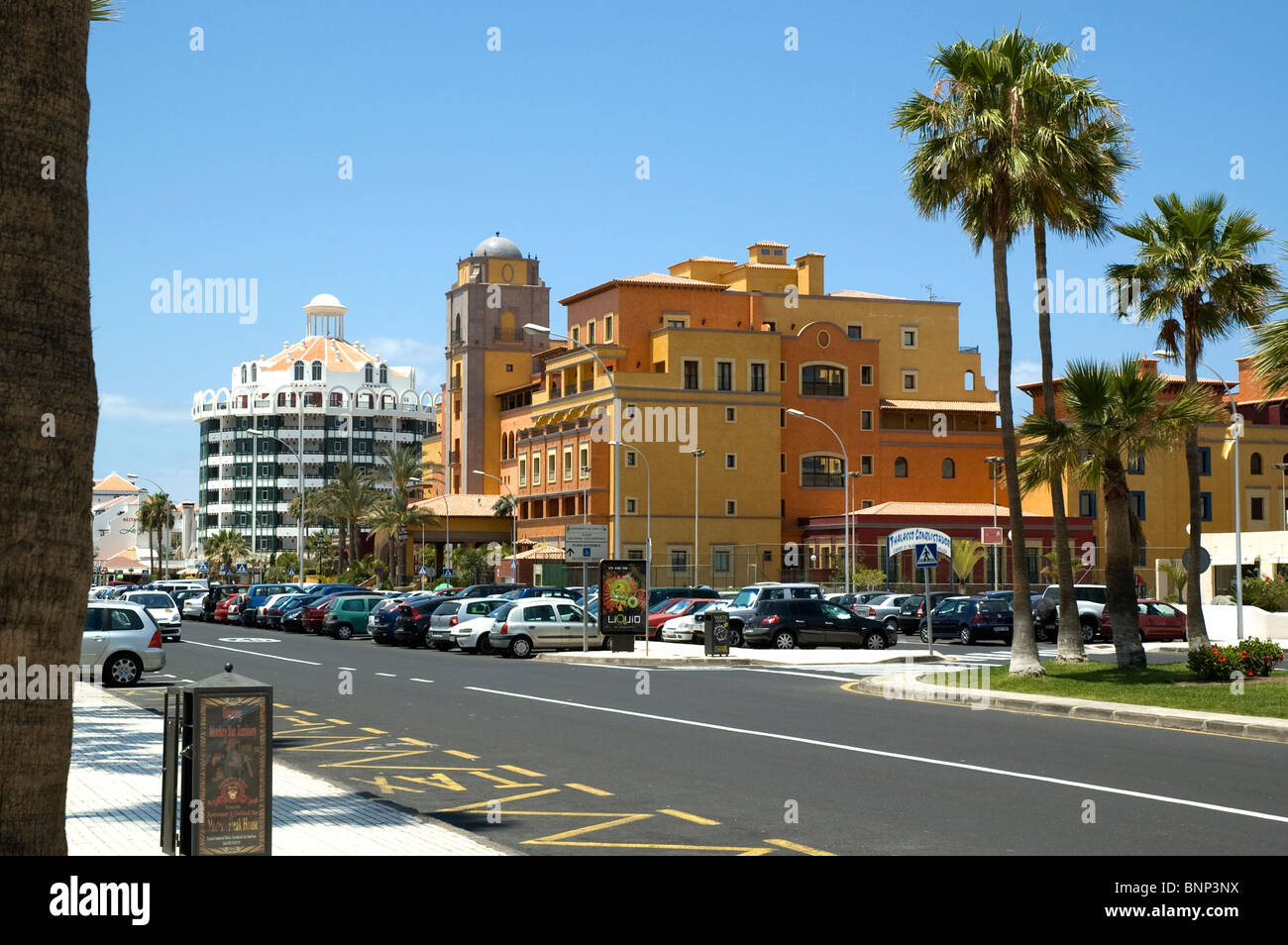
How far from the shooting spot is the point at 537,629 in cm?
3769

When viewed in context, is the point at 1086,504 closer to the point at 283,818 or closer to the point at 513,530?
the point at 513,530

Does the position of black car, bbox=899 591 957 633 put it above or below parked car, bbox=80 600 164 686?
below

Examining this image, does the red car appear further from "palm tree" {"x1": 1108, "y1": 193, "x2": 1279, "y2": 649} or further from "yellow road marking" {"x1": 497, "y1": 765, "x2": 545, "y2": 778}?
"yellow road marking" {"x1": 497, "y1": 765, "x2": 545, "y2": 778}

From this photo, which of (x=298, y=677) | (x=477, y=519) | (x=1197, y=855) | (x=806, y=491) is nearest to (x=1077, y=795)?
(x=1197, y=855)

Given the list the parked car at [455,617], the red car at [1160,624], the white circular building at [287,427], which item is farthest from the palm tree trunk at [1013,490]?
the white circular building at [287,427]

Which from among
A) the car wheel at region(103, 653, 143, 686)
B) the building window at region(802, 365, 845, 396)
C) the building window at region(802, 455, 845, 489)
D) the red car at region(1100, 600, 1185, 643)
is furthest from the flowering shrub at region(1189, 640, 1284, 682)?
the building window at region(802, 365, 845, 396)

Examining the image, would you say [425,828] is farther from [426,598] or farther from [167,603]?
[167,603]

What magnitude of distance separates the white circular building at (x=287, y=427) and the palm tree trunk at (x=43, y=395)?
162 metres

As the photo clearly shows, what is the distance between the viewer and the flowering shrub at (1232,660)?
925 inches

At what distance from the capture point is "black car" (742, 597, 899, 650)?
39.8m

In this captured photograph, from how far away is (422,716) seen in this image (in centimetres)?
2028

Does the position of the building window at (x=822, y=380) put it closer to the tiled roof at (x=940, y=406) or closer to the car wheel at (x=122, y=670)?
the tiled roof at (x=940, y=406)

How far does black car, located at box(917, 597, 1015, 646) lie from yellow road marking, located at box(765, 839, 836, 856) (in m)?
34.6
